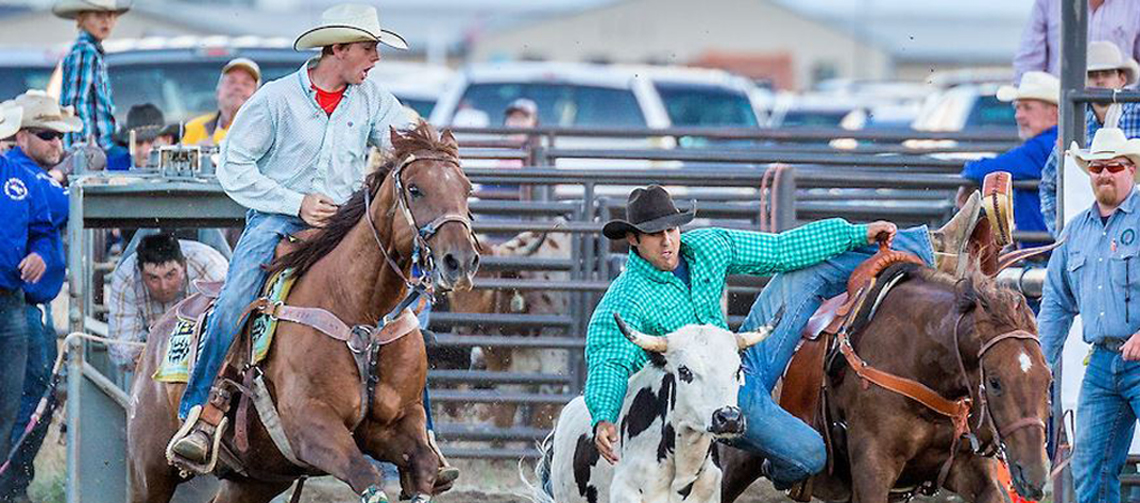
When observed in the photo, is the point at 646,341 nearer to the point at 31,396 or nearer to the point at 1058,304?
the point at 1058,304

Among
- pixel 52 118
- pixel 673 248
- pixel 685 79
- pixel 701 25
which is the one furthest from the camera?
pixel 701 25

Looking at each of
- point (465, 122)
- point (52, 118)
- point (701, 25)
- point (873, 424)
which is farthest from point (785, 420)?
point (701, 25)

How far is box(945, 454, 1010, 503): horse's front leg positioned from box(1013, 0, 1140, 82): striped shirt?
14.2 feet

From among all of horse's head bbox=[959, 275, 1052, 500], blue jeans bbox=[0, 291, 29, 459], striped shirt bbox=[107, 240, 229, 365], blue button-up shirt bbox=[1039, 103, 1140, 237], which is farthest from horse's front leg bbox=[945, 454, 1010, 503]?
blue jeans bbox=[0, 291, 29, 459]

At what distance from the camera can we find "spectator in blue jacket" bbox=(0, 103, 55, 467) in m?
10.0

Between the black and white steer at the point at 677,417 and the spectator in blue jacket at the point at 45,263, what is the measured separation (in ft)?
13.0

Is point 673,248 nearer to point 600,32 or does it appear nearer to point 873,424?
point 873,424

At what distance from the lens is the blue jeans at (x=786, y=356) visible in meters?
7.37

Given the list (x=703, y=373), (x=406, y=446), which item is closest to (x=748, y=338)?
(x=703, y=373)

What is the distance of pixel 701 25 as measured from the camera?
257 feet

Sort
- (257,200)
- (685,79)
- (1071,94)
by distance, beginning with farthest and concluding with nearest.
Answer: (685,79), (1071,94), (257,200)

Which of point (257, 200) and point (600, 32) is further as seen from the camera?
point (600, 32)

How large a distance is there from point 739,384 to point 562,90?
1052cm

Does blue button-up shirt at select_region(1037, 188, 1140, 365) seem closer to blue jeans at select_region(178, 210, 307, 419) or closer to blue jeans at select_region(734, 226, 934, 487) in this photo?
blue jeans at select_region(734, 226, 934, 487)
